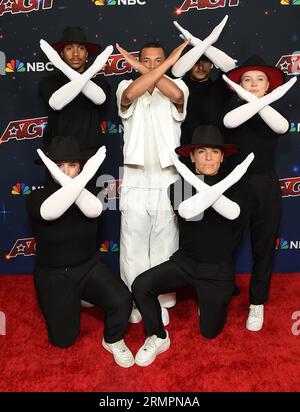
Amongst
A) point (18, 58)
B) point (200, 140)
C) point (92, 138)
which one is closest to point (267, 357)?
point (200, 140)

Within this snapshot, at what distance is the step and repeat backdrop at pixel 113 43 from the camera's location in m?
3.32

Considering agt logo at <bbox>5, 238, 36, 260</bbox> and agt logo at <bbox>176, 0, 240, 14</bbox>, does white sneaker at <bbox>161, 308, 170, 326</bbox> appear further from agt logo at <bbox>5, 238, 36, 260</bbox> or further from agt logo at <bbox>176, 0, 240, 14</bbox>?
agt logo at <bbox>176, 0, 240, 14</bbox>

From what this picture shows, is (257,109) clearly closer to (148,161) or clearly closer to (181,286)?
(148,161)

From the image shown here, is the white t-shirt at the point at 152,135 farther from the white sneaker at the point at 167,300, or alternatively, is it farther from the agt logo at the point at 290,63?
the agt logo at the point at 290,63

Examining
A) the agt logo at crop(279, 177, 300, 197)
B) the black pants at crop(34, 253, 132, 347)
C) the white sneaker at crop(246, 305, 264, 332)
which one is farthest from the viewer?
the agt logo at crop(279, 177, 300, 197)

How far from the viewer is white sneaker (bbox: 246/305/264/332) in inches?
120

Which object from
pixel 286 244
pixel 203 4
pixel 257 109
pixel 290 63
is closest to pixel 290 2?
pixel 290 63

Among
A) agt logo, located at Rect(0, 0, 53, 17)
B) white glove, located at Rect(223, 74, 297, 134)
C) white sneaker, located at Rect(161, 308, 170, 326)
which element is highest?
agt logo, located at Rect(0, 0, 53, 17)

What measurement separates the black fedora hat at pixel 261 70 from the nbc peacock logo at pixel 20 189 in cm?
179

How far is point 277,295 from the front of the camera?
138 inches

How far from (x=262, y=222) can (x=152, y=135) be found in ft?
2.93

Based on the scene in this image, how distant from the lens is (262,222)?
300 cm

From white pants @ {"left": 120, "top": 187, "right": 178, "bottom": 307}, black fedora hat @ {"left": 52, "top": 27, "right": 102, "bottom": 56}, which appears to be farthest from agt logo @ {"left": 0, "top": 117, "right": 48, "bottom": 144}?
white pants @ {"left": 120, "top": 187, "right": 178, "bottom": 307}

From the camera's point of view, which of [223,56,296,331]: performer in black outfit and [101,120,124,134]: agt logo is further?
[101,120,124,134]: agt logo
